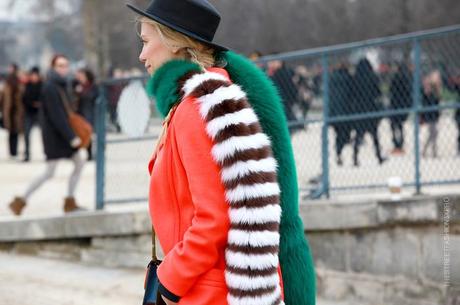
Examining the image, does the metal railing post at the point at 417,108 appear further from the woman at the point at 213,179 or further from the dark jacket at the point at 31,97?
the dark jacket at the point at 31,97

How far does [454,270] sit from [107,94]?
3913mm

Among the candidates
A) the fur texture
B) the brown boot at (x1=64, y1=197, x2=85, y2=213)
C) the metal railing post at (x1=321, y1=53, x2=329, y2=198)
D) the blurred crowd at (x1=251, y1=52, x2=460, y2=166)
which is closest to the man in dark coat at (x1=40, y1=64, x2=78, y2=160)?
the brown boot at (x1=64, y1=197, x2=85, y2=213)

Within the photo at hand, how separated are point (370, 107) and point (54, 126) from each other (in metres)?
3.39

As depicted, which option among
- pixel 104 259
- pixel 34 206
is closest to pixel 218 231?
pixel 104 259

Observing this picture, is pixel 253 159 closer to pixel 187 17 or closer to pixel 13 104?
pixel 187 17

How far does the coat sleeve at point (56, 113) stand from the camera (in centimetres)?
862

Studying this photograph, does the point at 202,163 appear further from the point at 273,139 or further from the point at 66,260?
the point at 66,260

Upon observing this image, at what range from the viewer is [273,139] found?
2641 millimetres

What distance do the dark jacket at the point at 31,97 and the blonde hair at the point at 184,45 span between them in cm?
1355

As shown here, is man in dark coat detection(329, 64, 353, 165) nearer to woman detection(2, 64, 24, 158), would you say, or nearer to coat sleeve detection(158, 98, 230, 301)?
coat sleeve detection(158, 98, 230, 301)

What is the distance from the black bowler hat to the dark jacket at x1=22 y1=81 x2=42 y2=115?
1355 cm

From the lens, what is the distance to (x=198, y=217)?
7.90 ft

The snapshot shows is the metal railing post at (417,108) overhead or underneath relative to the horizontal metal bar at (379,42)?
underneath

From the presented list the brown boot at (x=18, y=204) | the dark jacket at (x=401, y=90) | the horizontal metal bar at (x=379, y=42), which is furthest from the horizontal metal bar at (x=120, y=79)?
the dark jacket at (x=401, y=90)
